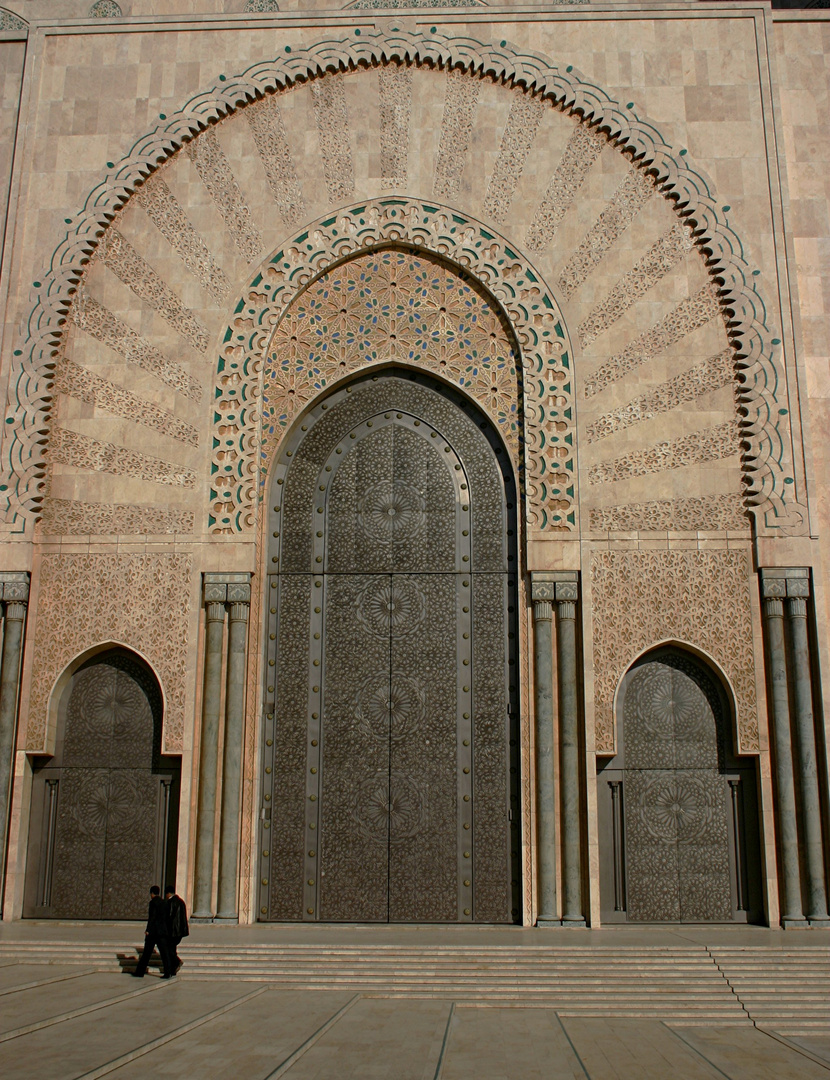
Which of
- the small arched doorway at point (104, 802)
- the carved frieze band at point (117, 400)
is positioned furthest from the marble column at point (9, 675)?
the carved frieze band at point (117, 400)

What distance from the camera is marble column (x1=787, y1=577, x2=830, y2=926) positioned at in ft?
23.4

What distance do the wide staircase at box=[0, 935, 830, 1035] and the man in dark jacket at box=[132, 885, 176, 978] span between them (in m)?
0.18

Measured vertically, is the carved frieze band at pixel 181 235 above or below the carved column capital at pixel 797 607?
above

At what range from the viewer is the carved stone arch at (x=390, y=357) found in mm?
7934

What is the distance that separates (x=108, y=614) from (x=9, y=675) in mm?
800

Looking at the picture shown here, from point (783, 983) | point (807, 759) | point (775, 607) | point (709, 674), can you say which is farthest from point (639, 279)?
point (783, 983)

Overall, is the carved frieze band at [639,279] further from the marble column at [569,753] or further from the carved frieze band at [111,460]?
the carved frieze band at [111,460]

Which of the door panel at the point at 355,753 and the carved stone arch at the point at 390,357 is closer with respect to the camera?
the door panel at the point at 355,753

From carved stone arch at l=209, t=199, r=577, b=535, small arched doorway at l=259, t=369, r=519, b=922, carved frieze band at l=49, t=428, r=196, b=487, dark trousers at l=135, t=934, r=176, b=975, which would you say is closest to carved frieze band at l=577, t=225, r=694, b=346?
carved stone arch at l=209, t=199, r=577, b=535

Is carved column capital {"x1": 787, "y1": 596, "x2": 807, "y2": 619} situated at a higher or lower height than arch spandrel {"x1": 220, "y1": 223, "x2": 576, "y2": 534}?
lower

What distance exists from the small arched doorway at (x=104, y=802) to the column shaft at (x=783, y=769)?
163 inches

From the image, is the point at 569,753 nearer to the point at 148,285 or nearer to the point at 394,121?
the point at 148,285

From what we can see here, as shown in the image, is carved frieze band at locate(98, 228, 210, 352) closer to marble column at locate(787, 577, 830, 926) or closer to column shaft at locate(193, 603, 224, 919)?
column shaft at locate(193, 603, 224, 919)

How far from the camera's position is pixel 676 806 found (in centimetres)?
751
